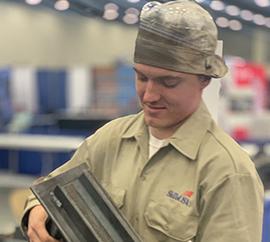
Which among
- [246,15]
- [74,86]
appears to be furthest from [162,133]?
[74,86]

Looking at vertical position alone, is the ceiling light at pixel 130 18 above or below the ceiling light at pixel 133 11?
below

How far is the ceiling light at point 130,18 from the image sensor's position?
100cm

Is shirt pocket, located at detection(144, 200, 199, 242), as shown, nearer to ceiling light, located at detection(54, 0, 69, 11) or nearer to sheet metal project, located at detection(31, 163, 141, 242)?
sheet metal project, located at detection(31, 163, 141, 242)

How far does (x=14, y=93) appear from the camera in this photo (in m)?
8.83

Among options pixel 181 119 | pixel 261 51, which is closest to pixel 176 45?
pixel 181 119

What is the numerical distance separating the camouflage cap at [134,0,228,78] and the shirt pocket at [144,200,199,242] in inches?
12.6

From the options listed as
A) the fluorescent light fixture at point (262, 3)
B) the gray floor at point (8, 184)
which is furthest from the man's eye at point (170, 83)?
the gray floor at point (8, 184)

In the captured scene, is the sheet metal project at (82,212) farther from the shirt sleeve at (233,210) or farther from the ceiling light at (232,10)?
the ceiling light at (232,10)

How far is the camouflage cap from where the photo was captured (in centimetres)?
84

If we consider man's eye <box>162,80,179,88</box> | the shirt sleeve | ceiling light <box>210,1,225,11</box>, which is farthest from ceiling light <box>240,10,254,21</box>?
the shirt sleeve

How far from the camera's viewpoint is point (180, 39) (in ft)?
2.75

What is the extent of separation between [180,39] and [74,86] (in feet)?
28.0

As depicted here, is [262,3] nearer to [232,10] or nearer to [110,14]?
[232,10]

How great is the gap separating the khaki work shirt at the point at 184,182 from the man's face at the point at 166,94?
0.04 metres
